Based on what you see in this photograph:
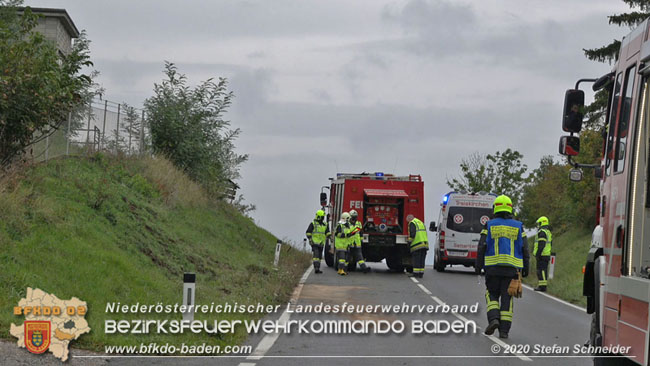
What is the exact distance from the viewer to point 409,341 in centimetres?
1212

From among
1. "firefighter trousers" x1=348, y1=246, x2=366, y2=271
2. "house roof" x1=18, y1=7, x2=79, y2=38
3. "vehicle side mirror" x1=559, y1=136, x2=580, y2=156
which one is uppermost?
"house roof" x1=18, y1=7, x2=79, y2=38

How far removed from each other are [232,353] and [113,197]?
37.0ft

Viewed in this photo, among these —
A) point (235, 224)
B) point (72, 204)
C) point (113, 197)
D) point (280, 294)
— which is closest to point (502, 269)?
point (280, 294)

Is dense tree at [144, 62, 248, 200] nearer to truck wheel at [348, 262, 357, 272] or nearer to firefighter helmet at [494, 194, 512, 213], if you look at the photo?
truck wheel at [348, 262, 357, 272]

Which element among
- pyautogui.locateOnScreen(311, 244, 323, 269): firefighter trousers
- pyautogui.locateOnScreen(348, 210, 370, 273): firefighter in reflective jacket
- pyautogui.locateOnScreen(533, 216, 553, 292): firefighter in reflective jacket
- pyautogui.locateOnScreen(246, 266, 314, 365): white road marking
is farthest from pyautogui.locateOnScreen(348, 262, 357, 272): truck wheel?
pyautogui.locateOnScreen(246, 266, 314, 365): white road marking

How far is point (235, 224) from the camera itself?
3344 centimetres

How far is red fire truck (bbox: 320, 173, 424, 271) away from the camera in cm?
2791

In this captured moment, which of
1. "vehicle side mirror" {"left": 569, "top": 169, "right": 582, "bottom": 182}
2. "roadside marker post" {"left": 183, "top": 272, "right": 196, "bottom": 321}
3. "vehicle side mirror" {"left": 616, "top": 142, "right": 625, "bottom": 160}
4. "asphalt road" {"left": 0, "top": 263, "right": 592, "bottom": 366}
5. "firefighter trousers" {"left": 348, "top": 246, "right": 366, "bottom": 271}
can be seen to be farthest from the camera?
"firefighter trousers" {"left": 348, "top": 246, "right": 366, "bottom": 271}

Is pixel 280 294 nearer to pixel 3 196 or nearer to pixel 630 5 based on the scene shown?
pixel 3 196

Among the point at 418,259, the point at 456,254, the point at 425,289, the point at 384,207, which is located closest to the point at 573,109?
the point at 425,289

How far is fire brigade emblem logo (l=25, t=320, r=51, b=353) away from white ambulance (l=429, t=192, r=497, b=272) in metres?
21.2

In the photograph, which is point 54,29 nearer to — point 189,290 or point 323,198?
point 323,198

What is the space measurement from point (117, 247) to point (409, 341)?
7538mm

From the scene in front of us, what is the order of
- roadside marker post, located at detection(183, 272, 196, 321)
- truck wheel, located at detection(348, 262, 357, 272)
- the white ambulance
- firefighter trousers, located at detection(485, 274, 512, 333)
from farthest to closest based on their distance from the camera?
the white ambulance < truck wheel, located at detection(348, 262, 357, 272) < firefighter trousers, located at detection(485, 274, 512, 333) < roadside marker post, located at detection(183, 272, 196, 321)
